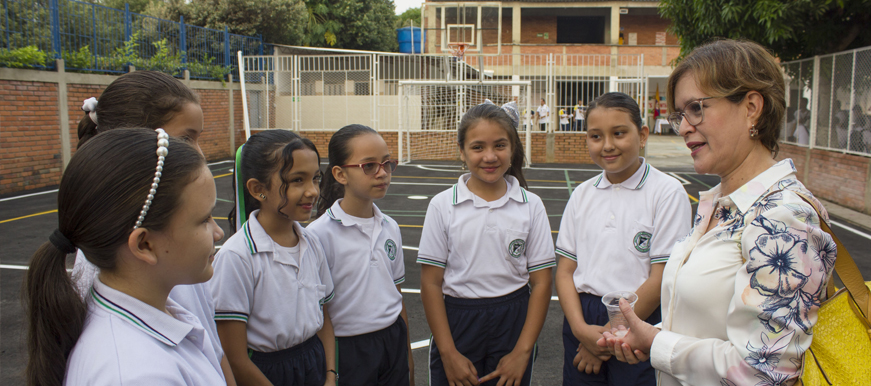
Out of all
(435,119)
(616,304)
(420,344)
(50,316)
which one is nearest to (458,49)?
(435,119)

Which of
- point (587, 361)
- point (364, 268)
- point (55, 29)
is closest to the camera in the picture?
point (587, 361)

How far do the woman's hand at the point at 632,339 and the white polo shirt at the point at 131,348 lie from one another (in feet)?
3.81

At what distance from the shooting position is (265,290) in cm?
205

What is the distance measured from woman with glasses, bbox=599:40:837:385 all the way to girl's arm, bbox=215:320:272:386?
120cm

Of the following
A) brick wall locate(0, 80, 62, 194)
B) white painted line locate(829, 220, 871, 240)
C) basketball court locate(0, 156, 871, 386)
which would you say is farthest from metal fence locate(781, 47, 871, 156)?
brick wall locate(0, 80, 62, 194)

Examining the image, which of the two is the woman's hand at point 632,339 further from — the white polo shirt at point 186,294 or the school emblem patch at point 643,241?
the white polo shirt at point 186,294

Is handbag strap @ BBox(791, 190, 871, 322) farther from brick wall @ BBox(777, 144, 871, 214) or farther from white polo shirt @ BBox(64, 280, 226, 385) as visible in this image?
brick wall @ BBox(777, 144, 871, 214)

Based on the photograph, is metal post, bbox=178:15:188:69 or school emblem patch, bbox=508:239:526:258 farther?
metal post, bbox=178:15:188:69

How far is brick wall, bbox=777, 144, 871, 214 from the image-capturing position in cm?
893

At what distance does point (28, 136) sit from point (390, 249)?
11898 mm

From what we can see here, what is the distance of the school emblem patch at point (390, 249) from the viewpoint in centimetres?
254

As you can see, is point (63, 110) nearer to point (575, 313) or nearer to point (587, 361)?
point (575, 313)

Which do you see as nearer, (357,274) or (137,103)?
(137,103)

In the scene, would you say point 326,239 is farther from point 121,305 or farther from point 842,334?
point 842,334
